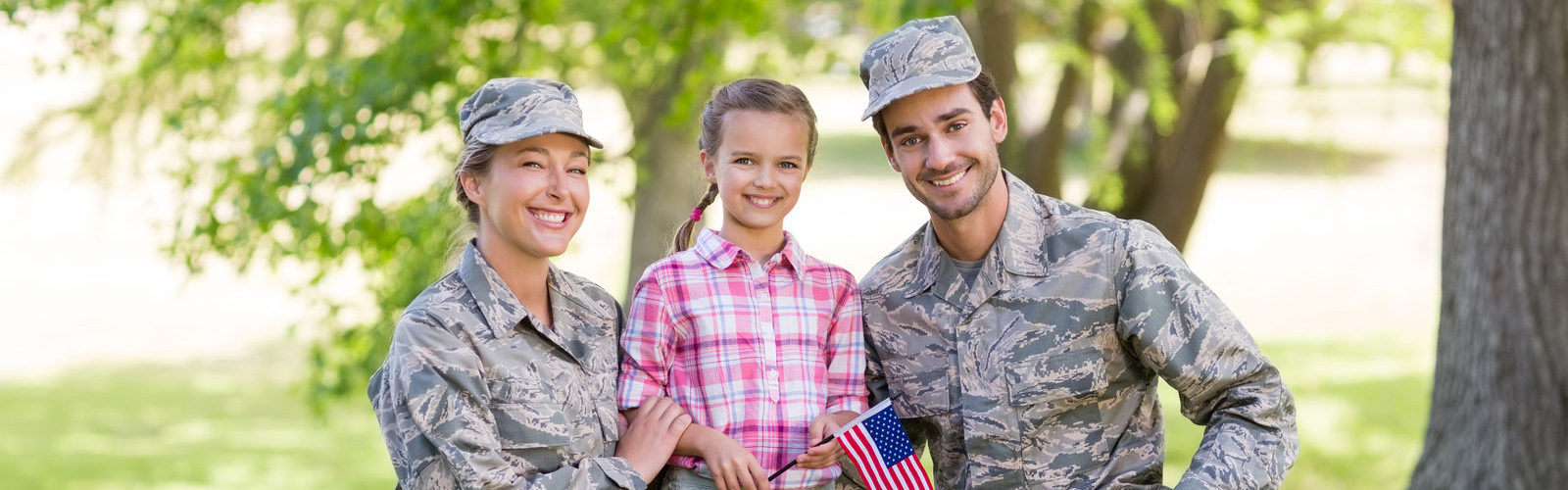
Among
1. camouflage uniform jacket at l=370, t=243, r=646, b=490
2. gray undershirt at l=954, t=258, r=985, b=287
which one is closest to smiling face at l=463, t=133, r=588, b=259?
camouflage uniform jacket at l=370, t=243, r=646, b=490

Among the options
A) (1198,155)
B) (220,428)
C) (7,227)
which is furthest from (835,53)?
(7,227)

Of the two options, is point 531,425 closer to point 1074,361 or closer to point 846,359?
point 846,359

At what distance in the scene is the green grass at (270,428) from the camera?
1164 centimetres

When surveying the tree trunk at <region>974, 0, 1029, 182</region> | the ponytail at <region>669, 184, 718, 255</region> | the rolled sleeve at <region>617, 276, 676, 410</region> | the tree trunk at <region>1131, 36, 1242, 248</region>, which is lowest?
the rolled sleeve at <region>617, 276, 676, 410</region>

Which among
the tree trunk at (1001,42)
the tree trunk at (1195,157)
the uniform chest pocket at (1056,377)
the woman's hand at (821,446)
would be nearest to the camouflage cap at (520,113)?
the woman's hand at (821,446)

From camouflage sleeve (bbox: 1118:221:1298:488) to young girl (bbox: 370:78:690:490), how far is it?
998mm

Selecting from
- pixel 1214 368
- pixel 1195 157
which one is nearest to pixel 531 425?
pixel 1214 368

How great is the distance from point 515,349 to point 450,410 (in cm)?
24

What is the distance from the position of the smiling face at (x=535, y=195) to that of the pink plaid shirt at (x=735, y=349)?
25cm

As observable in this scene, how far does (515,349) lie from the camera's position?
123 inches

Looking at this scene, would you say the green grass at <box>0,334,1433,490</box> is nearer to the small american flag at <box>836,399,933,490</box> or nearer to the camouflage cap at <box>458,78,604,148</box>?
the camouflage cap at <box>458,78,604,148</box>

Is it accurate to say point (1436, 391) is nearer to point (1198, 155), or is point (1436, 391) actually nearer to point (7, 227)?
point (1198, 155)

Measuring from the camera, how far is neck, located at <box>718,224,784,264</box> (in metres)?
3.38

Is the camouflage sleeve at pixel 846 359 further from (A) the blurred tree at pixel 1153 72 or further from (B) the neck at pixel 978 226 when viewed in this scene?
(A) the blurred tree at pixel 1153 72
